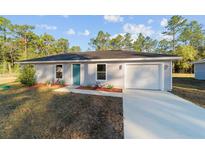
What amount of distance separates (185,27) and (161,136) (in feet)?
143

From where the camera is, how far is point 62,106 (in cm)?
618

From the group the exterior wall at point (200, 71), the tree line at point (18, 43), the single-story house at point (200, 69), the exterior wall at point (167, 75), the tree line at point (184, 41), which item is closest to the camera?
the exterior wall at point (167, 75)

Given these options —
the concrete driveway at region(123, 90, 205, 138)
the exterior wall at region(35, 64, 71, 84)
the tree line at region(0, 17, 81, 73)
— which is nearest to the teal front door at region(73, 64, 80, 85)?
the exterior wall at region(35, 64, 71, 84)

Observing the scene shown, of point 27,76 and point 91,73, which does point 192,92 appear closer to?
point 91,73

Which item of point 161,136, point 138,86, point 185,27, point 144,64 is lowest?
point 161,136

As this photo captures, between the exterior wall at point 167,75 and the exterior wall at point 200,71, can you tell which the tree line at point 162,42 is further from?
the exterior wall at point 167,75

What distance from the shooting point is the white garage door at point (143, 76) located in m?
10.4

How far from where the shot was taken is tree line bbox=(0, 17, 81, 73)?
124 ft

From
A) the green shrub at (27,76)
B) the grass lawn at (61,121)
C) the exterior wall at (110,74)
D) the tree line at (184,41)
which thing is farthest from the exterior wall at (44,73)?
the tree line at (184,41)

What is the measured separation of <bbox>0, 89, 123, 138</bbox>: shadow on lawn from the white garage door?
4849 millimetres

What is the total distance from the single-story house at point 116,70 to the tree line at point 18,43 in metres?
27.3

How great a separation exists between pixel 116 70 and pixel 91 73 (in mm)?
2096
